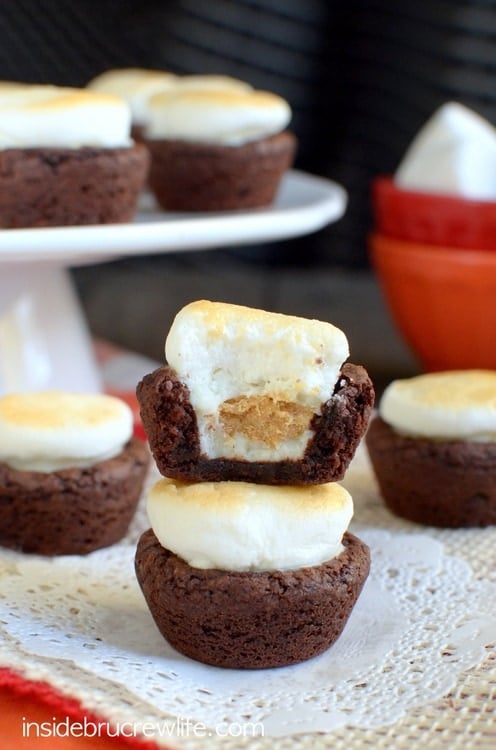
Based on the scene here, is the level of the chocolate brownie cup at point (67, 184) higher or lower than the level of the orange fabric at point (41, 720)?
higher

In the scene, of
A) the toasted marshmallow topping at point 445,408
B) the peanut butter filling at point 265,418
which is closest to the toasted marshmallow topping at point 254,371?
the peanut butter filling at point 265,418

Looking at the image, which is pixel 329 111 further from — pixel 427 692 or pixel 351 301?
pixel 427 692

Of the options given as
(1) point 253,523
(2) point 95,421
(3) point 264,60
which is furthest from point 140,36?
(1) point 253,523

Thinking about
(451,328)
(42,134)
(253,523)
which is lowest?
(451,328)

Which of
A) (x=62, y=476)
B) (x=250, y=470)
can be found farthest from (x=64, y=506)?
(x=250, y=470)

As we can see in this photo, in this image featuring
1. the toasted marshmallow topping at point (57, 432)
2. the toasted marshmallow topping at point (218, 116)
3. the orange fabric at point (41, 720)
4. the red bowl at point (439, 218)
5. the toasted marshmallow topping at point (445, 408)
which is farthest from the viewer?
the red bowl at point (439, 218)

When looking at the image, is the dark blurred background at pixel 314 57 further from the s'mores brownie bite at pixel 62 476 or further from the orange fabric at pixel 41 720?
the orange fabric at pixel 41 720

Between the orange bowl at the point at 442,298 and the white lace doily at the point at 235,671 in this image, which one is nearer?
the white lace doily at the point at 235,671
